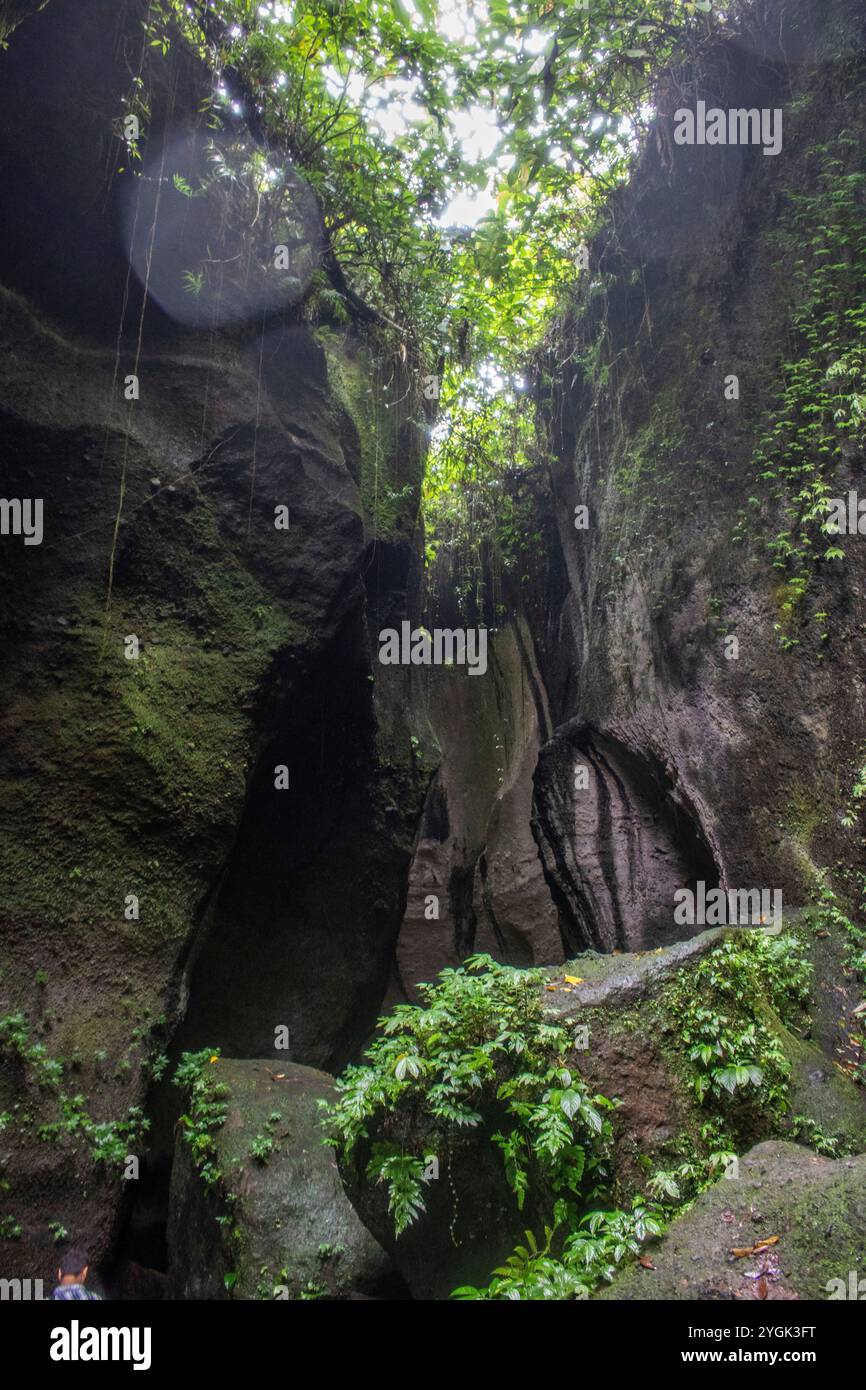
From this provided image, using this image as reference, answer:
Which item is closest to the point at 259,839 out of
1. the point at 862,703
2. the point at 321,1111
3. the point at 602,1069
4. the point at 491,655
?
the point at 321,1111

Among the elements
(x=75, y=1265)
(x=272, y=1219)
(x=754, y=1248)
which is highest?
(x=754, y=1248)

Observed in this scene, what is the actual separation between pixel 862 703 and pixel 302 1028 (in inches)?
265

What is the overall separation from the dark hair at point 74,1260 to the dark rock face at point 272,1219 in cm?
76

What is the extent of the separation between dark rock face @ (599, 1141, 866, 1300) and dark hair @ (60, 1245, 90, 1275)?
12.0ft

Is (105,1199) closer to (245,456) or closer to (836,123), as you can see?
(245,456)

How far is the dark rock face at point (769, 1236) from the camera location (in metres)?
2.95

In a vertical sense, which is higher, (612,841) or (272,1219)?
(612,841)

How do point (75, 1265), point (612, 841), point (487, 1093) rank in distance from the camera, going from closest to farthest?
1. point (487, 1093)
2. point (75, 1265)
3. point (612, 841)

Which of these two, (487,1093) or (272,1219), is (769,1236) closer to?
(487,1093)

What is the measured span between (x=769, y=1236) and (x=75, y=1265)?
4.34 m

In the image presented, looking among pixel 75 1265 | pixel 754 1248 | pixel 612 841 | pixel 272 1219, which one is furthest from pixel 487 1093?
pixel 612 841

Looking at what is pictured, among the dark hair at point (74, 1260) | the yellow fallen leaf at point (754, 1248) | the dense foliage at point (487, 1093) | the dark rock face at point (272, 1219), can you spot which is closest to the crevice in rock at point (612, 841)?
the dense foliage at point (487, 1093)

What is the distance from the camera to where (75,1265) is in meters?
4.96

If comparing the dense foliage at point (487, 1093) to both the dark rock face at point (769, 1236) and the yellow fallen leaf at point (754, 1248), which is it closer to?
the dark rock face at point (769, 1236)
